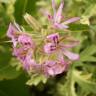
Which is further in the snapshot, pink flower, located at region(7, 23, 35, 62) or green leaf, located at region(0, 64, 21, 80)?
green leaf, located at region(0, 64, 21, 80)

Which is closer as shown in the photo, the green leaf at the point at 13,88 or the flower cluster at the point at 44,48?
the flower cluster at the point at 44,48

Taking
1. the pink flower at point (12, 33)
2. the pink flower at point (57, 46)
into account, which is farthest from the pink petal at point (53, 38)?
the pink flower at point (12, 33)

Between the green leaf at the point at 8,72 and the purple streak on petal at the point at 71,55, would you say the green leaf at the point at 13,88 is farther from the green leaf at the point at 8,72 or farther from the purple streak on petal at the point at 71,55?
the purple streak on petal at the point at 71,55

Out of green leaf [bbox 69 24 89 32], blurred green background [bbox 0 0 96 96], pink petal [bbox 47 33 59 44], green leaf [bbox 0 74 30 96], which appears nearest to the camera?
pink petal [bbox 47 33 59 44]

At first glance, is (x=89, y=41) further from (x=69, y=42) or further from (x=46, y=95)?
(x=69, y=42)

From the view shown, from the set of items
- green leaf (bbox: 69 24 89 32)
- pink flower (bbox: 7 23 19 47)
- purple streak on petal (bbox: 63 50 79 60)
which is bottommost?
purple streak on petal (bbox: 63 50 79 60)

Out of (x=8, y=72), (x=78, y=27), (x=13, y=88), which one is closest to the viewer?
(x=78, y=27)

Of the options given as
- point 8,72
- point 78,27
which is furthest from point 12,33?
point 8,72

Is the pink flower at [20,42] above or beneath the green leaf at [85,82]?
above

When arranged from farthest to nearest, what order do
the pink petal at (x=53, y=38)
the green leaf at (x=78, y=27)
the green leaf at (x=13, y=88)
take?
the green leaf at (x=13, y=88) < the green leaf at (x=78, y=27) < the pink petal at (x=53, y=38)

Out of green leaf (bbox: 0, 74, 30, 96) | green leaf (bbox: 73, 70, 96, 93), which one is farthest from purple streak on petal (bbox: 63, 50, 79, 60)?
green leaf (bbox: 0, 74, 30, 96)

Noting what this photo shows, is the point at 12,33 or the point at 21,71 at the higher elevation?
the point at 12,33

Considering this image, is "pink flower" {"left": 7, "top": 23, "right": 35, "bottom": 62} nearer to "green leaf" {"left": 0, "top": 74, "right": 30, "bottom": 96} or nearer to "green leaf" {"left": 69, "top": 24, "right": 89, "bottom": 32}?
"green leaf" {"left": 69, "top": 24, "right": 89, "bottom": 32}

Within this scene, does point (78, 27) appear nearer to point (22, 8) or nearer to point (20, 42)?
point (20, 42)
